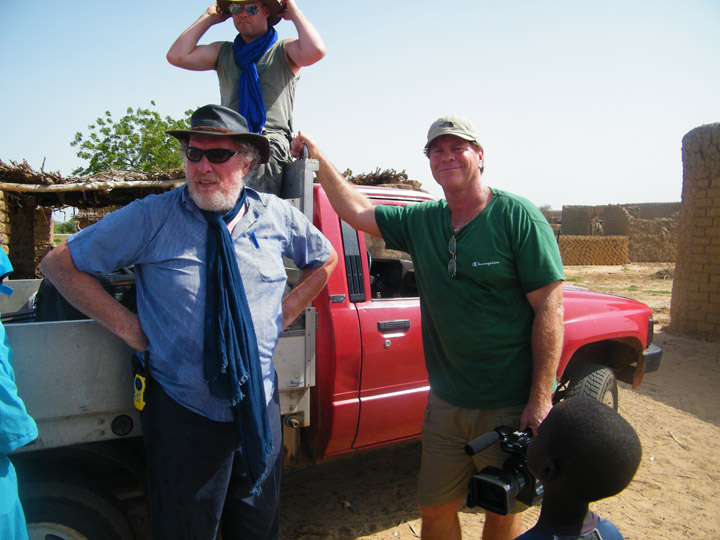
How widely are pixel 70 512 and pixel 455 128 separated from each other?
2320 mm

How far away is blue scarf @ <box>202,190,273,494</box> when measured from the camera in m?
1.82

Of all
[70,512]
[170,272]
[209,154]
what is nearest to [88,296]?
[170,272]

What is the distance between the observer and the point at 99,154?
1187 inches

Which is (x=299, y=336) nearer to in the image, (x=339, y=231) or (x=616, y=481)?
(x=339, y=231)

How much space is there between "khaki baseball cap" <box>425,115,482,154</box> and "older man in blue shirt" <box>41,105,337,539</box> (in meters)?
0.89

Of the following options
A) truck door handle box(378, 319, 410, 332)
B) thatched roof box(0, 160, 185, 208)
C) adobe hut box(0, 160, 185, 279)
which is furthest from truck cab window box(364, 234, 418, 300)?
thatched roof box(0, 160, 185, 208)

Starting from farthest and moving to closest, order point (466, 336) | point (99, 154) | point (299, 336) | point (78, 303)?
1. point (99, 154)
2. point (299, 336)
3. point (466, 336)
4. point (78, 303)

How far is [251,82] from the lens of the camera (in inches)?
117

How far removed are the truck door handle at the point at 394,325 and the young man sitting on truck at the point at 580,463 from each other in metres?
1.69

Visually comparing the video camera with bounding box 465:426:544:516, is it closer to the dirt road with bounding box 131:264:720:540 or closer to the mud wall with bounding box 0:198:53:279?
the dirt road with bounding box 131:264:720:540

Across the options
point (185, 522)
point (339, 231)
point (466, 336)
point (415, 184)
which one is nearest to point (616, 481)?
point (466, 336)

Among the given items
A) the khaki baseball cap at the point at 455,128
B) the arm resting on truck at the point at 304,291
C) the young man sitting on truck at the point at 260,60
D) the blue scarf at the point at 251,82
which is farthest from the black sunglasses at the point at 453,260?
the blue scarf at the point at 251,82

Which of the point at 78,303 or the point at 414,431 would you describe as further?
the point at 414,431

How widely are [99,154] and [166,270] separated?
3282cm
